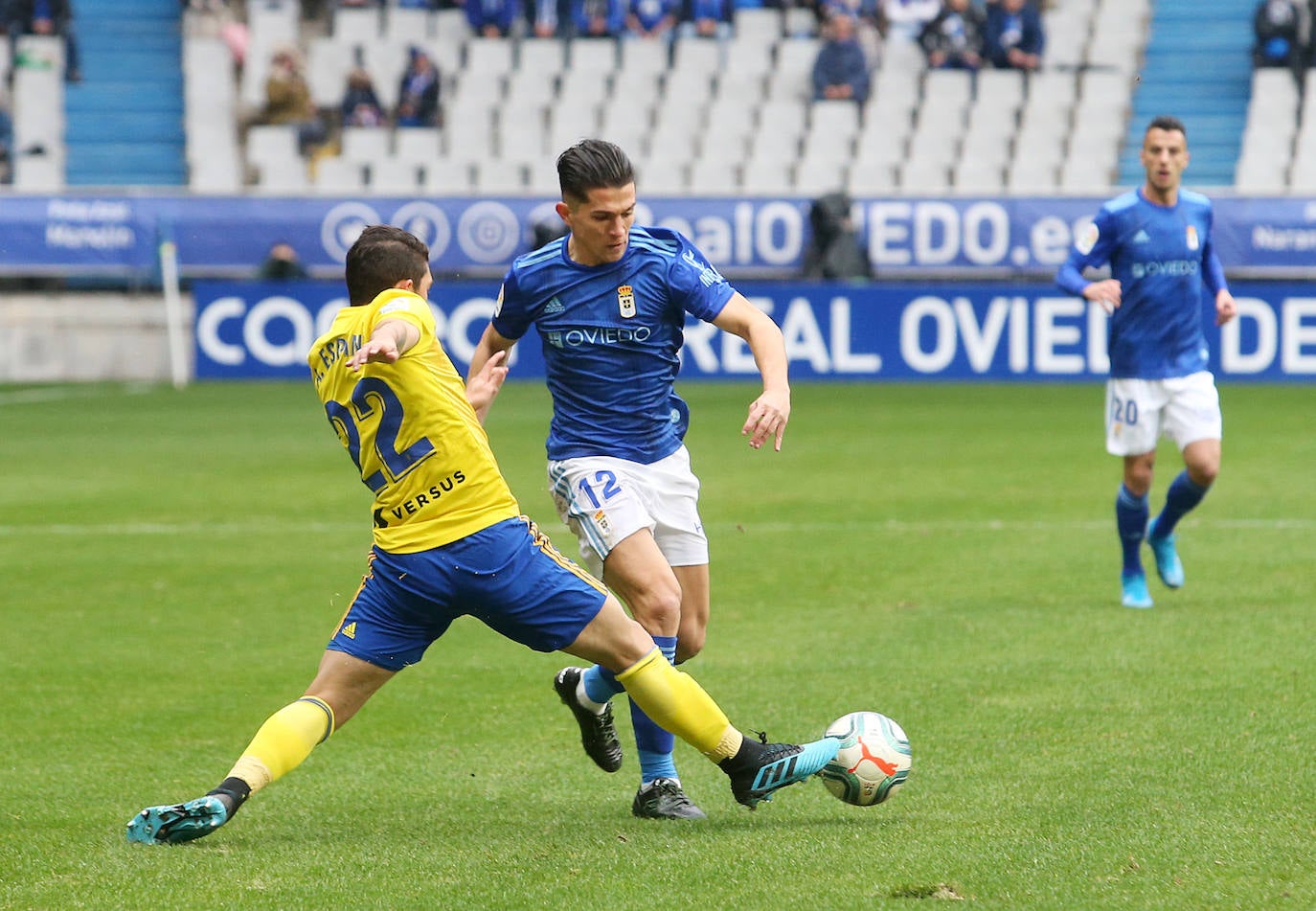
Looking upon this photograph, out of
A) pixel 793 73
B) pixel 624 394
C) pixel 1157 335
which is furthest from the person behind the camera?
pixel 793 73

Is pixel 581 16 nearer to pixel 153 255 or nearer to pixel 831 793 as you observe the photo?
pixel 153 255

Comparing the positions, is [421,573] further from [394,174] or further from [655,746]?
[394,174]

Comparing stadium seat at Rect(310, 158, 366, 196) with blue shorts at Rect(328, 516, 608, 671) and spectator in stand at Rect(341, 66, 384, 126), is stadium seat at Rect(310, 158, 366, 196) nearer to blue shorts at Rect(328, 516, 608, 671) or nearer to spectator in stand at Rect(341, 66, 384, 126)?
spectator in stand at Rect(341, 66, 384, 126)

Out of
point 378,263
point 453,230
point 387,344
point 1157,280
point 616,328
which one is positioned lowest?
point 453,230

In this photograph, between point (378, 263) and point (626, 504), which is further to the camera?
point (626, 504)

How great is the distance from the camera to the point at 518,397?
68.6ft

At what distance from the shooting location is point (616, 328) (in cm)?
546

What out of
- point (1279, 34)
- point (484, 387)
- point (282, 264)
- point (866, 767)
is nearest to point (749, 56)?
point (1279, 34)

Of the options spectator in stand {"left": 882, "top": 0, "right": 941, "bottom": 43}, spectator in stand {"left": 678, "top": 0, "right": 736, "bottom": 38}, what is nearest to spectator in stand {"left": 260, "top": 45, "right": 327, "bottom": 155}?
spectator in stand {"left": 678, "top": 0, "right": 736, "bottom": 38}

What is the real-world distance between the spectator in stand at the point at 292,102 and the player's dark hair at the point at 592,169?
882 inches

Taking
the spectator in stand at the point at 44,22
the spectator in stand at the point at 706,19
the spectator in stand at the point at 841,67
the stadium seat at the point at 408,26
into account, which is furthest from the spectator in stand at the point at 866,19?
the spectator in stand at the point at 44,22

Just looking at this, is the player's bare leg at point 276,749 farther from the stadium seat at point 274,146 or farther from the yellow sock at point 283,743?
the stadium seat at point 274,146

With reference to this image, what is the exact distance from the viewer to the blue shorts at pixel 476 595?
487 cm

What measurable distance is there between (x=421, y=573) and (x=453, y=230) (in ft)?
62.5
